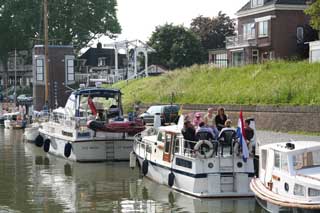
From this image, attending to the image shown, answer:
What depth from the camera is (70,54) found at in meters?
68.5

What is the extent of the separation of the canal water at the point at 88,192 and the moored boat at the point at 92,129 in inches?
25.3

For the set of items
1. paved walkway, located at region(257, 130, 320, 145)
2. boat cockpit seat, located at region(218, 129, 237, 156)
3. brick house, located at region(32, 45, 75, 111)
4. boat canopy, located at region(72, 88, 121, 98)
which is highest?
brick house, located at region(32, 45, 75, 111)

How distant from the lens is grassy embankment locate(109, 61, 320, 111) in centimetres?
3928

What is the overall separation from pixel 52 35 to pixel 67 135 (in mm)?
61062

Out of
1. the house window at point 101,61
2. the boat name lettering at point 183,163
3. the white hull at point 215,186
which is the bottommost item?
the white hull at point 215,186

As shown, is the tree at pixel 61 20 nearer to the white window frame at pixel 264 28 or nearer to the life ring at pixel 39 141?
the white window frame at pixel 264 28

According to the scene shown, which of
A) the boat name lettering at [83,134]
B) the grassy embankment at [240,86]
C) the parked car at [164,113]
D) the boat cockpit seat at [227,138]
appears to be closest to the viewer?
the boat cockpit seat at [227,138]

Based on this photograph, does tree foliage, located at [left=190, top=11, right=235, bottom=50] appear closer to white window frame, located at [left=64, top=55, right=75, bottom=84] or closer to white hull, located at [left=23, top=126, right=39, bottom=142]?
white window frame, located at [left=64, top=55, right=75, bottom=84]

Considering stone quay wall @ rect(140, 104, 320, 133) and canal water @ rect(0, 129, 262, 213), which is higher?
stone quay wall @ rect(140, 104, 320, 133)

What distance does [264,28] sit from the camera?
68375 mm

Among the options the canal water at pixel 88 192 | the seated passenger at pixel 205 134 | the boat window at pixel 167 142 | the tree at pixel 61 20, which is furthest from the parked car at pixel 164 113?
the tree at pixel 61 20

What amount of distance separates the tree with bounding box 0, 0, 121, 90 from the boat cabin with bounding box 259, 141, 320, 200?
250 ft

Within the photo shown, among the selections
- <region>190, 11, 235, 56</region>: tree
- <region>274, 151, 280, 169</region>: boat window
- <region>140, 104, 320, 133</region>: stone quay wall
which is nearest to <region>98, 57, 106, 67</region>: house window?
<region>190, 11, 235, 56</region>: tree

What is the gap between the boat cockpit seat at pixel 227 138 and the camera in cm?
2327
